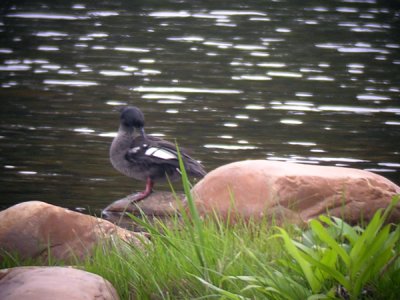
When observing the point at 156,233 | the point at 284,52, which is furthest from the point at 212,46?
the point at 156,233

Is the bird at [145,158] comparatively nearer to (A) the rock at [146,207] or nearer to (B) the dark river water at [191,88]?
(A) the rock at [146,207]

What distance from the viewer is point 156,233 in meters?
4.20

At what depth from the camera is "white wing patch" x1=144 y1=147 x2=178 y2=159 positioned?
7.25m

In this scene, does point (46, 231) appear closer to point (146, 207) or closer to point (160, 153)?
point (146, 207)

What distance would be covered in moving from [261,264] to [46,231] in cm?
211

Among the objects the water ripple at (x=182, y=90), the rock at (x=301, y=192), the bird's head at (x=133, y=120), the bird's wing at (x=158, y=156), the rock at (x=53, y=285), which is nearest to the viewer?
the rock at (x=53, y=285)

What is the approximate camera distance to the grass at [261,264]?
3.37m

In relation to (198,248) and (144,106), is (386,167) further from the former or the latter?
(198,248)

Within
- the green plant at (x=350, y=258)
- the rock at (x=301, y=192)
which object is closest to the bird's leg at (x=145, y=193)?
the rock at (x=301, y=192)

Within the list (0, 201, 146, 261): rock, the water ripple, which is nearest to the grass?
(0, 201, 146, 261): rock

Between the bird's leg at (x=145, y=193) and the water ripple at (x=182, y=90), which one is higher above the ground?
the bird's leg at (x=145, y=193)

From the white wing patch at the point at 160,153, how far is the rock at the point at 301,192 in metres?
1.41

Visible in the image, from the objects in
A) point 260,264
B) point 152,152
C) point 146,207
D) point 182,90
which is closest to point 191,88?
point 182,90

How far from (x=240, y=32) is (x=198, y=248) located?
14096 millimetres
